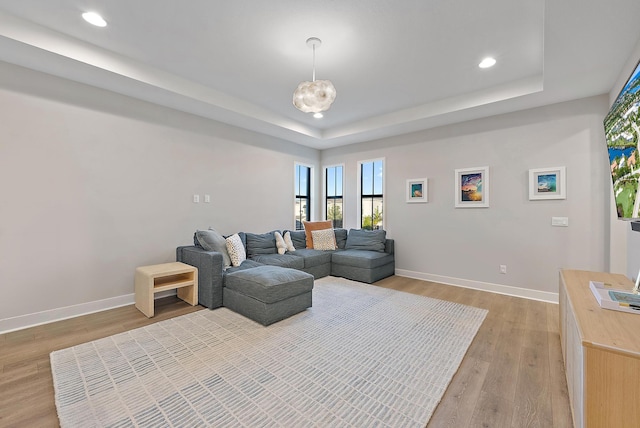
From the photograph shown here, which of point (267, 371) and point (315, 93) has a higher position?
point (315, 93)

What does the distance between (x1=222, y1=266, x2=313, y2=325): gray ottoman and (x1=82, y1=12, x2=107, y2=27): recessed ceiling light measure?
2.67 meters

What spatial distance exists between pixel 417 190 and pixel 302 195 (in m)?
2.47

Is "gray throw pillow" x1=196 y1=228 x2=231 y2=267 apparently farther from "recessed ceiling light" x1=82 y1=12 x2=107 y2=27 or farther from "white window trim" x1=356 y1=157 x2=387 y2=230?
"white window trim" x1=356 y1=157 x2=387 y2=230

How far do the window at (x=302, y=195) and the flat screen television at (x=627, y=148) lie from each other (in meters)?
4.70

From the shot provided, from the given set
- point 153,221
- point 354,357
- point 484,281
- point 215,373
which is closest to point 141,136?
point 153,221

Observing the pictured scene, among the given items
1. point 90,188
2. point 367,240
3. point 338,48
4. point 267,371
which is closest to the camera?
point 267,371

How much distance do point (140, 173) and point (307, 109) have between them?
2.41 m

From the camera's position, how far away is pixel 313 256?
4.52 m

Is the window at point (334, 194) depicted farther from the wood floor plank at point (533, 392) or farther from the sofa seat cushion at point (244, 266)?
the wood floor plank at point (533, 392)

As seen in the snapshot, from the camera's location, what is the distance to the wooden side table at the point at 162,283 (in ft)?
9.80

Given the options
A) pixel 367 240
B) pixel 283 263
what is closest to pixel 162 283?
pixel 283 263

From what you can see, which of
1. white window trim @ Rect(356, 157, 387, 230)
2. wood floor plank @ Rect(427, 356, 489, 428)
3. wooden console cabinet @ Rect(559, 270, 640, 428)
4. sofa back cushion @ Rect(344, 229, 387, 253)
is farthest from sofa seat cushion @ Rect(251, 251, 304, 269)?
wooden console cabinet @ Rect(559, 270, 640, 428)

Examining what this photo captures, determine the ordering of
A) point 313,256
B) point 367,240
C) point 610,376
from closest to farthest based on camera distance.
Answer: point 610,376 < point 313,256 < point 367,240

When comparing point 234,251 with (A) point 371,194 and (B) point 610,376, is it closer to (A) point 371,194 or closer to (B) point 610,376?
(A) point 371,194
